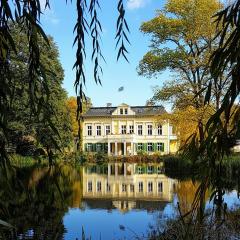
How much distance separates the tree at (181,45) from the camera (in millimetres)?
23453

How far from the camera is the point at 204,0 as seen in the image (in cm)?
2386

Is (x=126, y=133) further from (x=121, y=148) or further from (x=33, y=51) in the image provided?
(x=33, y=51)

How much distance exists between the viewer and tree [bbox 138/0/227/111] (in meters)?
23.5

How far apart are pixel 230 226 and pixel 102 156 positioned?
4300 cm

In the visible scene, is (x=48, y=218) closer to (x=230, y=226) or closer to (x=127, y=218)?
(x=127, y=218)

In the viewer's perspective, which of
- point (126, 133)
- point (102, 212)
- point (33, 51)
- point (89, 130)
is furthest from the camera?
point (89, 130)

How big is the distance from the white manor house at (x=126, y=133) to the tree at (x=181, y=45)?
29.1 m

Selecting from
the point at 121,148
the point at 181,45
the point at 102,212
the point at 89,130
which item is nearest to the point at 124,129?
the point at 121,148

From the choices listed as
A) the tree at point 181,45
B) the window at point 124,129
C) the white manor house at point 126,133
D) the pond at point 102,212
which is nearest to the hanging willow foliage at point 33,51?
the pond at point 102,212

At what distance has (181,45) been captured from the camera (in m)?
24.3

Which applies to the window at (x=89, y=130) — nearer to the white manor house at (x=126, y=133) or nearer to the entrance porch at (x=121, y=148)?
the white manor house at (x=126, y=133)

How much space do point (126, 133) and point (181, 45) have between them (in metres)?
31.7

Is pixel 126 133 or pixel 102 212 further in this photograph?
pixel 126 133

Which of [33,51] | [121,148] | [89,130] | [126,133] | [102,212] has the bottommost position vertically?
[102,212]
